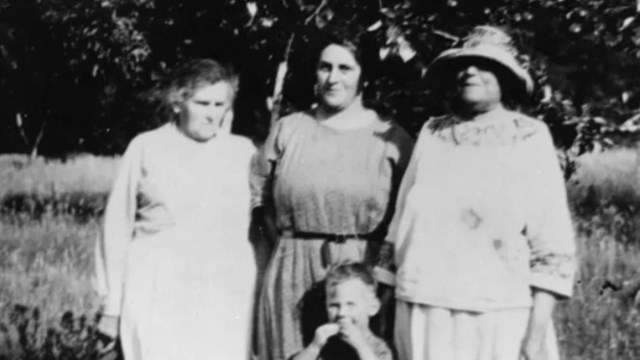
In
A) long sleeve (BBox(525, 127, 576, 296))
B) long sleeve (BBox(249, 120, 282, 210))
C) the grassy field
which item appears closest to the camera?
long sleeve (BBox(525, 127, 576, 296))

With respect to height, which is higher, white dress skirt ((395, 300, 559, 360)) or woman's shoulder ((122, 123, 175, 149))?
woman's shoulder ((122, 123, 175, 149))

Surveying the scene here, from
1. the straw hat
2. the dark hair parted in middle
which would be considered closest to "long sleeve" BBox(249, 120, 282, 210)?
the dark hair parted in middle

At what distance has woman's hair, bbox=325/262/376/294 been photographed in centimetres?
385

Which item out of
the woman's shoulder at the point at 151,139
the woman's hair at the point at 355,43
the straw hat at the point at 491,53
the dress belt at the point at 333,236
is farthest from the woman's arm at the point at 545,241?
the woman's shoulder at the point at 151,139

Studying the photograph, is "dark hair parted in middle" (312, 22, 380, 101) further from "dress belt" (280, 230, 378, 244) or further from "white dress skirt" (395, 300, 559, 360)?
"white dress skirt" (395, 300, 559, 360)

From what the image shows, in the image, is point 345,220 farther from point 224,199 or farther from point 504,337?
point 504,337

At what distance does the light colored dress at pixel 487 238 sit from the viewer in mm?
3479

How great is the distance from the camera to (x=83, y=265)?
841cm

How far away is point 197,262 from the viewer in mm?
4027

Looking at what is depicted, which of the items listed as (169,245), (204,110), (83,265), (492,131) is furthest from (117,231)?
(83,265)

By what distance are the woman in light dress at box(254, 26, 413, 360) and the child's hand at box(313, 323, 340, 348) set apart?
0.19 meters

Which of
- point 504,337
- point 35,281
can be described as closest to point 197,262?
point 504,337

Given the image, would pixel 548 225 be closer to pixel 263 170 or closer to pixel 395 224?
pixel 395 224

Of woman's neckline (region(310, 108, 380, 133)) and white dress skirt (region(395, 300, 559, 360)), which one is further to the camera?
woman's neckline (region(310, 108, 380, 133))
